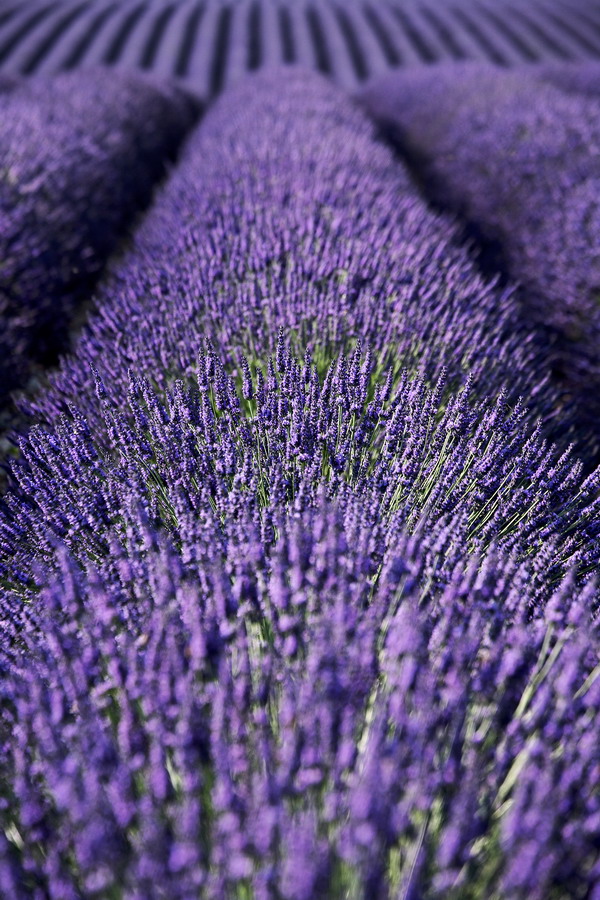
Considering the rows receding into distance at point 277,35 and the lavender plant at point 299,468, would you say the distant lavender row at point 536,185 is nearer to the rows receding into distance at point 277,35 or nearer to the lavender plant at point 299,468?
the lavender plant at point 299,468

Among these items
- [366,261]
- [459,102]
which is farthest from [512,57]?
[366,261]

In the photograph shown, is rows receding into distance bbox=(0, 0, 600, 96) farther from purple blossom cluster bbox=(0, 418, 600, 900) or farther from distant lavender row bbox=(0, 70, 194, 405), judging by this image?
purple blossom cluster bbox=(0, 418, 600, 900)

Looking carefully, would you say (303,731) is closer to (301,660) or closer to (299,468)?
(301,660)

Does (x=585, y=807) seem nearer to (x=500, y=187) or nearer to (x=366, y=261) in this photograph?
(x=366, y=261)

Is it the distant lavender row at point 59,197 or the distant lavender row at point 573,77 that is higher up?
the distant lavender row at point 59,197

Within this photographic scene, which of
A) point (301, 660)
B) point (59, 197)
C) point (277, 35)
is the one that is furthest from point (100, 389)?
point (277, 35)

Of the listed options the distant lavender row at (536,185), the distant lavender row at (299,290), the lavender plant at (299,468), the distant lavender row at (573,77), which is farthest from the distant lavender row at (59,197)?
the distant lavender row at (573,77)
